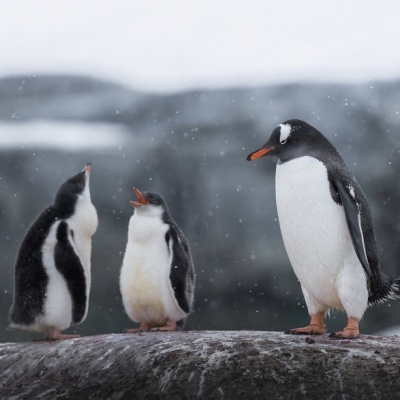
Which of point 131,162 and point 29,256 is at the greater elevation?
point 131,162

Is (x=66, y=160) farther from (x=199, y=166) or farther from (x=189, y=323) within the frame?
(x=189, y=323)

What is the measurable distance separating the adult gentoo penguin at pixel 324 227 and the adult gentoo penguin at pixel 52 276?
0.71 m

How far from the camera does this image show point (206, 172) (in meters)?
7.28

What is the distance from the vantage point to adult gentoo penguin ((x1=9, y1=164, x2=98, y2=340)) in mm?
2465

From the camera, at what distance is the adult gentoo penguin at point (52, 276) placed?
246 centimetres

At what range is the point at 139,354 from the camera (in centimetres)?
209

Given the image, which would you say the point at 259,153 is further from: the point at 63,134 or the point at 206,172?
the point at 63,134

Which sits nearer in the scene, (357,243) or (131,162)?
(357,243)

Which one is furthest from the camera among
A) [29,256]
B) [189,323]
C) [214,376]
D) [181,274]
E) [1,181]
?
[189,323]

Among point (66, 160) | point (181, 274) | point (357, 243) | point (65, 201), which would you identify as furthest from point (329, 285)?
point (66, 160)

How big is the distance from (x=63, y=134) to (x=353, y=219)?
584cm

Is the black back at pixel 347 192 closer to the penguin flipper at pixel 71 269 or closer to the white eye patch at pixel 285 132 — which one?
the white eye patch at pixel 285 132

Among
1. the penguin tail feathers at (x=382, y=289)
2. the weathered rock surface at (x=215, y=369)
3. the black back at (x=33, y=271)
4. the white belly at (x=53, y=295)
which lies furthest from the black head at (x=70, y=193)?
the penguin tail feathers at (x=382, y=289)

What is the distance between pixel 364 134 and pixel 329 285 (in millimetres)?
4885
